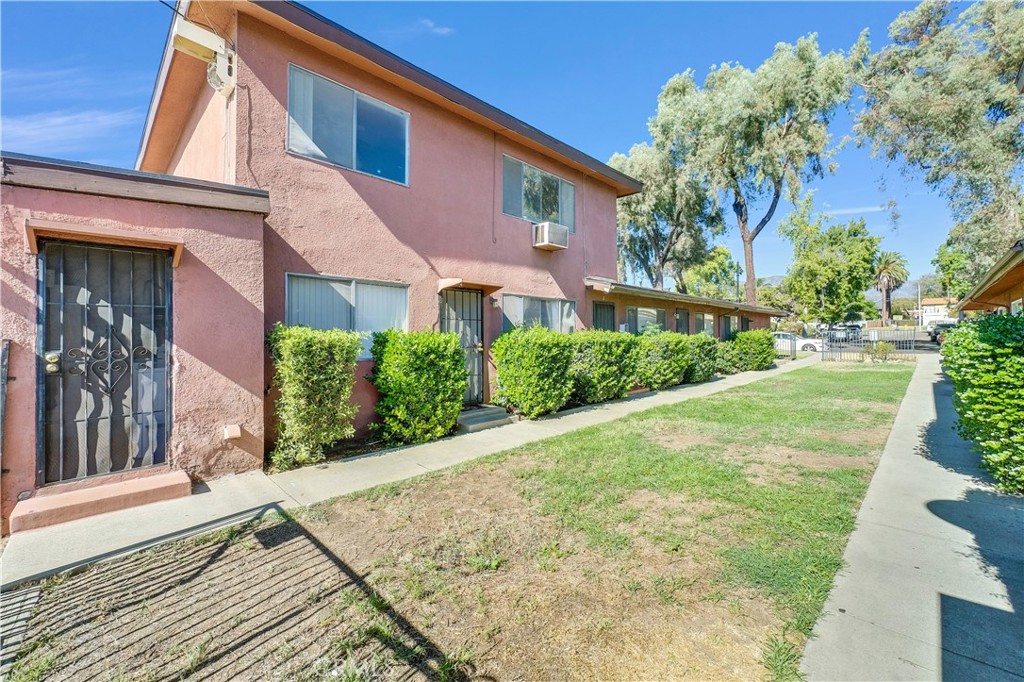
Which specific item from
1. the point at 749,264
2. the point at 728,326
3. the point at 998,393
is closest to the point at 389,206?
the point at 998,393

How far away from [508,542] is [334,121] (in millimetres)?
6455

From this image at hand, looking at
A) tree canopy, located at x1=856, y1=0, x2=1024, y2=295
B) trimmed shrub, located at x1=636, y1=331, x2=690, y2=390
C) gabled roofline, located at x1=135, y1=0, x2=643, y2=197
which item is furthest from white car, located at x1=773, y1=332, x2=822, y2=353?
gabled roofline, located at x1=135, y1=0, x2=643, y2=197

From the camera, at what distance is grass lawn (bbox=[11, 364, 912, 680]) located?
85.7 inches

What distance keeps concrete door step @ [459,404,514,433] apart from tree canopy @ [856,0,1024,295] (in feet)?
58.8

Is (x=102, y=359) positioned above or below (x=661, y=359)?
above

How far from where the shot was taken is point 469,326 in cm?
827

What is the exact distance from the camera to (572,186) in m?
11.1

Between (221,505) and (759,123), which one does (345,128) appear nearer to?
(221,505)

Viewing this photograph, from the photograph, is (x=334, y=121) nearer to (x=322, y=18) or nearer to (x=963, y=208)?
(x=322, y=18)

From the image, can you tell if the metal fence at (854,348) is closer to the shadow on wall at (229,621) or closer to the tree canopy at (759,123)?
the tree canopy at (759,123)

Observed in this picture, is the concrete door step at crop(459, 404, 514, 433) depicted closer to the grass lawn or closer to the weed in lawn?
the grass lawn

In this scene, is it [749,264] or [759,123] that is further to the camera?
Result: [749,264]

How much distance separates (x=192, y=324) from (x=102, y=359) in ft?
2.68

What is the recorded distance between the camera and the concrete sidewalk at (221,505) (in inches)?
123
